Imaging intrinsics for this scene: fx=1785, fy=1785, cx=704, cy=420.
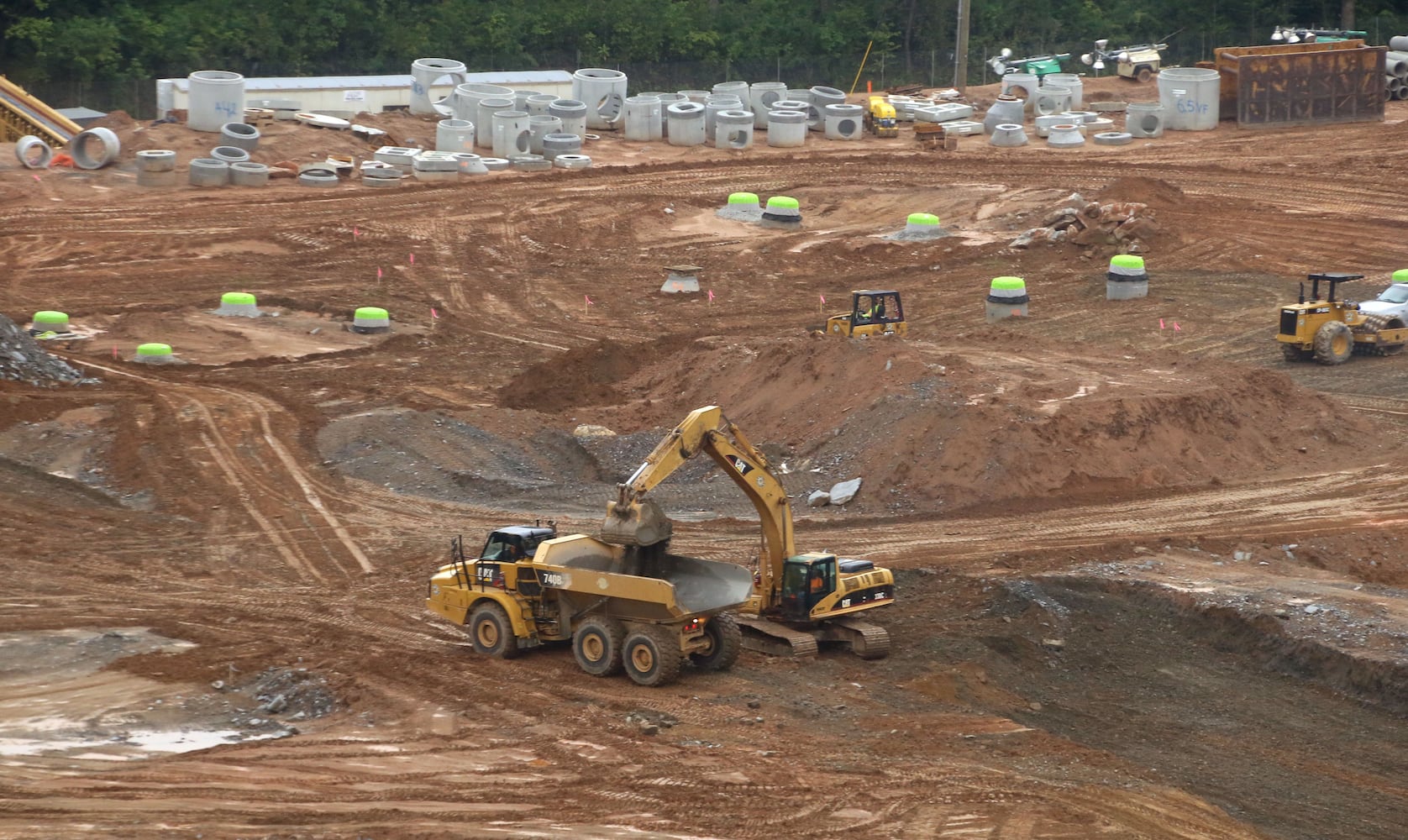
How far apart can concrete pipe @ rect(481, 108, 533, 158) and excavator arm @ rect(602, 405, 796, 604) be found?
34.1 m

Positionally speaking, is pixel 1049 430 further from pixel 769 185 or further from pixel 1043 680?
pixel 769 185

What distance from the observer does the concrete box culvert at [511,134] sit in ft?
170

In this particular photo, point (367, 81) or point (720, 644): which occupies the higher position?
point (367, 81)

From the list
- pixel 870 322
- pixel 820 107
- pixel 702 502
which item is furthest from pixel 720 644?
pixel 820 107

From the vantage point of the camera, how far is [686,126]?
55.1m

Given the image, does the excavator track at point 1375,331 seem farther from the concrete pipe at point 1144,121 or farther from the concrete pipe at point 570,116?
the concrete pipe at point 570,116

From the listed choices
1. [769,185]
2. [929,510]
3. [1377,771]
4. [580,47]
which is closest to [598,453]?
[929,510]

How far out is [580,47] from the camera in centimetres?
6644

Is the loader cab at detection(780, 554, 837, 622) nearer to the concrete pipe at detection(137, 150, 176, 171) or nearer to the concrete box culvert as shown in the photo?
the concrete pipe at detection(137, 150, 176, 171)

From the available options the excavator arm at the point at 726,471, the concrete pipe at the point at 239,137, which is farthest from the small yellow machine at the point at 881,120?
the excavator arm at the point at 726,471

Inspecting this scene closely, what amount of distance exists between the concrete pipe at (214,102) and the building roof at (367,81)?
765mm

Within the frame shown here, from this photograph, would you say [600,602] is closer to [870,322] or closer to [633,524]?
[633,524]

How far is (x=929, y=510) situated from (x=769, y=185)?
83.4 ft

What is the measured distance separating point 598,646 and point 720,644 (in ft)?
4.21
